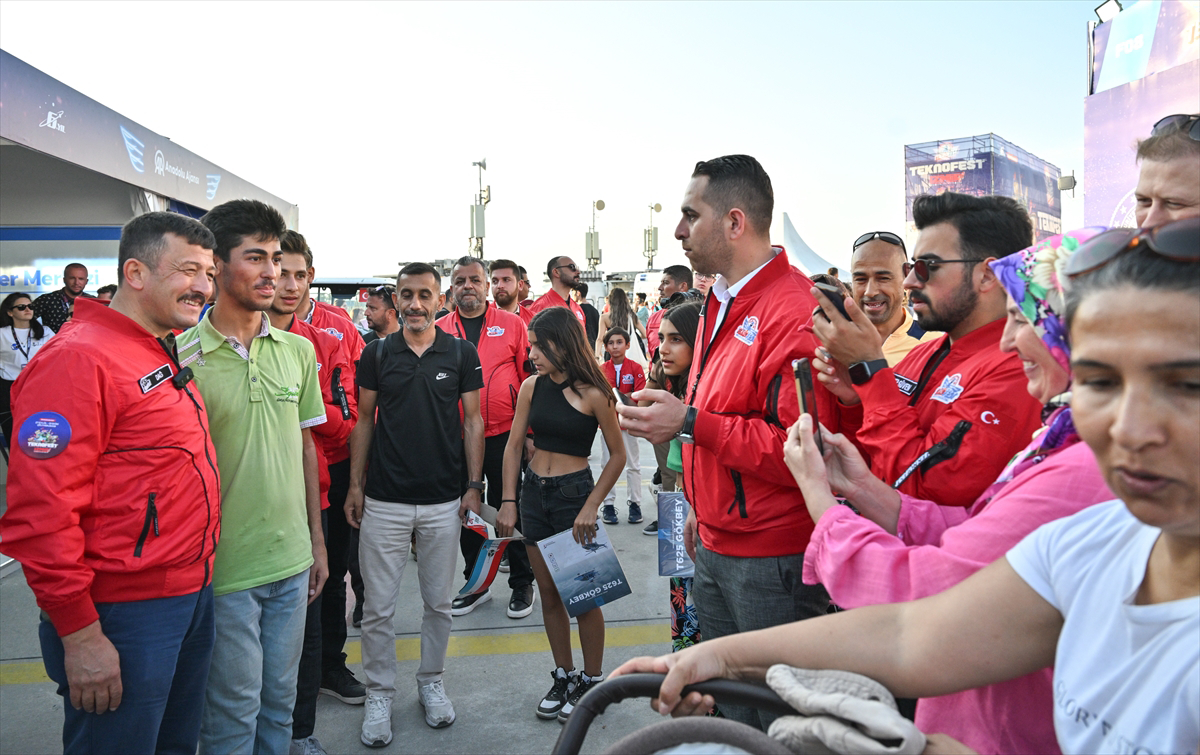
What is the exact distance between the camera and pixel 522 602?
4.96 meters

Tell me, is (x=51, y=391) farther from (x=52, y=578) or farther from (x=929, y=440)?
(x=929, y=440)

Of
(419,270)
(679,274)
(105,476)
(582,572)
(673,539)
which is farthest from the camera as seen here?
(679,274)

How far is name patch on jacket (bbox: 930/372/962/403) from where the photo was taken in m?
2.03

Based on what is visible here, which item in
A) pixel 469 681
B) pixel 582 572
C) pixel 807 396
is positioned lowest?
pixel 469 681

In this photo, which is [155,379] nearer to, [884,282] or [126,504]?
[126,504]

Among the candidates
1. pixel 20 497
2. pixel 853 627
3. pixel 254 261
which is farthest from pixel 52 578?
pixel 853 627

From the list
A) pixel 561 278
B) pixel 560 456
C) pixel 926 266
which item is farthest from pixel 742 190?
pixel 561 278

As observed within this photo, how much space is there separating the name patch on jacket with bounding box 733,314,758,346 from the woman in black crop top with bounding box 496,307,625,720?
1407 mm

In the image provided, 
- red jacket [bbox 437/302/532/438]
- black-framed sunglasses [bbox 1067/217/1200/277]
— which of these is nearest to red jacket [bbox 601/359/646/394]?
red jacket [bbox 437/302/532/438]

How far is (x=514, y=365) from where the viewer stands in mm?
5859

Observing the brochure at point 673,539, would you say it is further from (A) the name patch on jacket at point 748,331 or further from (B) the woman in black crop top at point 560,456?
(A) the name patch on jacket at point 748,331

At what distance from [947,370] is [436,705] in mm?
2824

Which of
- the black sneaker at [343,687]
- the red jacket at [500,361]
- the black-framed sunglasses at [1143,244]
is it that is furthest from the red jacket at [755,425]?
the red jacket at [500,361]

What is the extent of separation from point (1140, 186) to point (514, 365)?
176 inches
